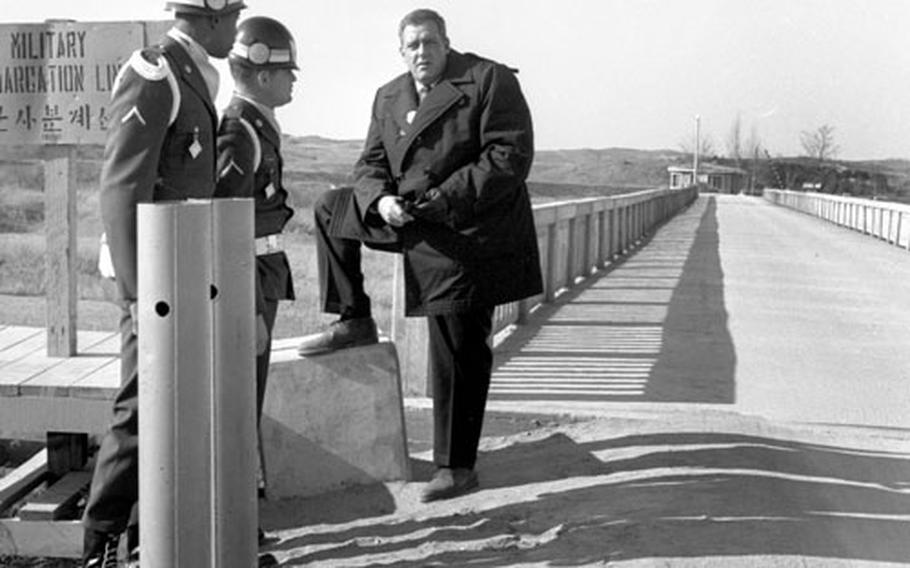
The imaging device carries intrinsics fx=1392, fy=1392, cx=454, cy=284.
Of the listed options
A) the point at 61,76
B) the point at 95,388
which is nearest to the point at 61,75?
the point at 61,76

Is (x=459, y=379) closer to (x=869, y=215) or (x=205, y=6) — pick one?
(x=205, y=6)

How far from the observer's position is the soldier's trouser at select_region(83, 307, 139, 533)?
454 cm

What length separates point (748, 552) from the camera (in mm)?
4895

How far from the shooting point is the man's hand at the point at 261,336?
4.93 meters

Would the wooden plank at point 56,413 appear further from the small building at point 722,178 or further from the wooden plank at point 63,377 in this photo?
the small building at point 722,178

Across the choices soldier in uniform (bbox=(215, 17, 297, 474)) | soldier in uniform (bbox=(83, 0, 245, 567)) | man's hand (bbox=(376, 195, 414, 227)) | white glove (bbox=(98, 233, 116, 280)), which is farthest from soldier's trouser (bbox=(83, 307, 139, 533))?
man's hand (bbox=(376, 195, 414, 227))

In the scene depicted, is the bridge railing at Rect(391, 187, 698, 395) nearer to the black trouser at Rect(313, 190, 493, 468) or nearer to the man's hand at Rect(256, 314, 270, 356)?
the black trouser at Rect(313, 190, 493, 468)

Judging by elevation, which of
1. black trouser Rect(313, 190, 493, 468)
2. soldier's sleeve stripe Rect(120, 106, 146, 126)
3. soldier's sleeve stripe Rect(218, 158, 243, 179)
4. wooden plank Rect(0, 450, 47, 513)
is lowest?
wooden plank Rect(0, 450, 47, 513)

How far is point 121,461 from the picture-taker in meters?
4.57

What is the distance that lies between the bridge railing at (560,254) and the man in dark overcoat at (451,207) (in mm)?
1134

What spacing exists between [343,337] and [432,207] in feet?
3.09

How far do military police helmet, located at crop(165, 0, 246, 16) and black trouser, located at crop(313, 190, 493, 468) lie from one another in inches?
54.4

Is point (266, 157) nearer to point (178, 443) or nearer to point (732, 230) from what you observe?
point (178, 443)

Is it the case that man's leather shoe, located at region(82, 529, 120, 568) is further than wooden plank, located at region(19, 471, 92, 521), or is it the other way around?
wooden plank, located at region(19, 471, 92, 521)
